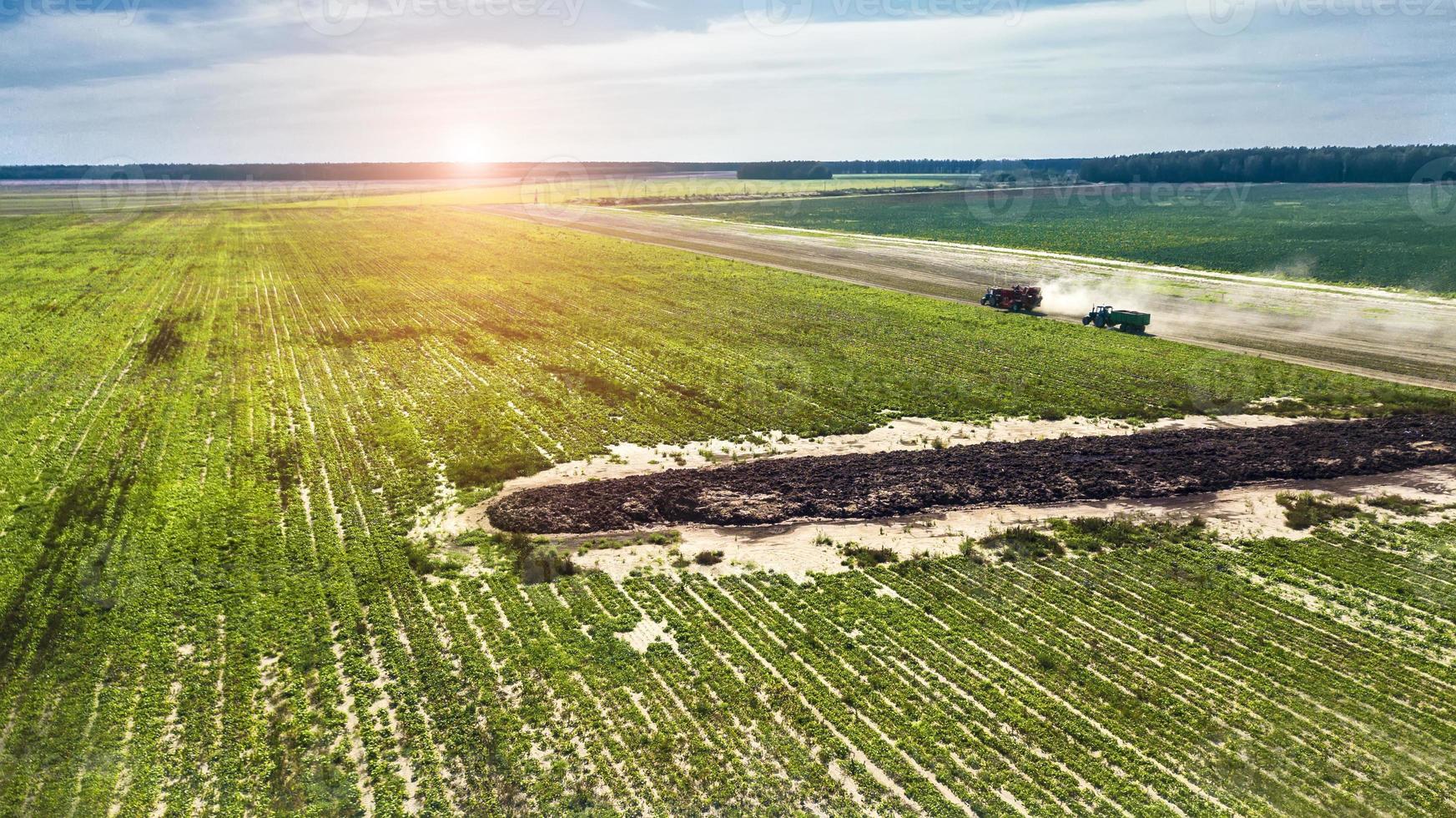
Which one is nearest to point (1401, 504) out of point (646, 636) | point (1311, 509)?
point (1311, 509)

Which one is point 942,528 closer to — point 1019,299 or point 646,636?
point 646,636

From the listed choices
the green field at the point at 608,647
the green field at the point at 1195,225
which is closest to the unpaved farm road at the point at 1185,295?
the green field at the point at 1195,225

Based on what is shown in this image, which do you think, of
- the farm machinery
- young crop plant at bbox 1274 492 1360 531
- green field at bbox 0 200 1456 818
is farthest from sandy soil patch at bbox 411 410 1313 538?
the farm machinery

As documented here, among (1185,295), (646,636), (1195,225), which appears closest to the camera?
(646,636)

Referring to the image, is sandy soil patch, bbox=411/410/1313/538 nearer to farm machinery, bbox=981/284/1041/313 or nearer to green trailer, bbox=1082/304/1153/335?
green trailer, bbox=1082/304/1153/335

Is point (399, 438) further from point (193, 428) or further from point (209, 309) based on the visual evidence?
point (209, 309)

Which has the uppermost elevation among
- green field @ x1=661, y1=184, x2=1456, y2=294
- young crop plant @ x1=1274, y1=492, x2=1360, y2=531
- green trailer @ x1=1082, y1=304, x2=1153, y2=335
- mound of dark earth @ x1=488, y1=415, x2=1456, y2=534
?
green field @ x1=661, y1=184, x2=1456, y2=294

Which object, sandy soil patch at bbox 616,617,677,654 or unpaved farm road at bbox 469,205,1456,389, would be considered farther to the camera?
unpaved farm road at bbox 469,205,1456,389

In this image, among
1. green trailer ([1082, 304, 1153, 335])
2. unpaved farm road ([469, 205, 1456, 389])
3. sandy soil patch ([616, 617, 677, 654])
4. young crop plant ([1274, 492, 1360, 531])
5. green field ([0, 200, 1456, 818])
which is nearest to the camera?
green field ([0, 200, 1456, 818])
